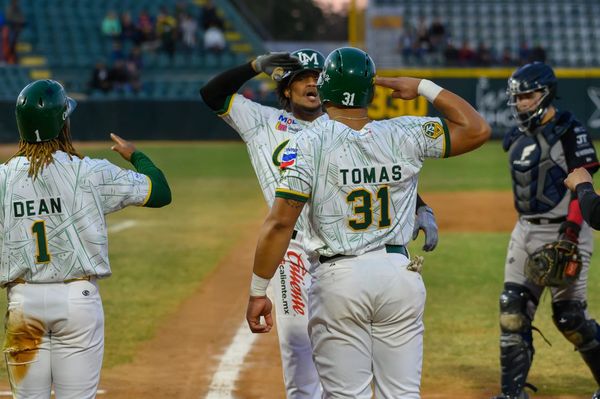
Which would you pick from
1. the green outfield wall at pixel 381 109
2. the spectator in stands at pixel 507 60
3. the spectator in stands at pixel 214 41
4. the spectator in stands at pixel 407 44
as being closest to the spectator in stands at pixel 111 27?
the spectator in stands at pixel 214 41

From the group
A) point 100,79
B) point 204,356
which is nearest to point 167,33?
point 100,79

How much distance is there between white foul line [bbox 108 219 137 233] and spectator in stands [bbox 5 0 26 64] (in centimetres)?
1771

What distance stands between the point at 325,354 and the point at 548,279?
8.32 feet

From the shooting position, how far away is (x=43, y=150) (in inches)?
195

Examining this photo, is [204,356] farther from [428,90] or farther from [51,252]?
[428,90]

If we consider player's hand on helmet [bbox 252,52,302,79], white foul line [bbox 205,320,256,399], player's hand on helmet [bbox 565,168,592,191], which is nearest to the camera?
player's hand on helmet [bbox 565,168,592,191]

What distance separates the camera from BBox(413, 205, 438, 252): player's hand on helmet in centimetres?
550

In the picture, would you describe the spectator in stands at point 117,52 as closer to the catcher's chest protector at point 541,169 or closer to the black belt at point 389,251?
the catcher's chest protector at point 541,169

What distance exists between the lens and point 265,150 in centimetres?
630

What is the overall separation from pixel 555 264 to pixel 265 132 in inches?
83.3

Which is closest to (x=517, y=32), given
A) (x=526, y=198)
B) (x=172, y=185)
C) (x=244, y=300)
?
(x=172, y=185)

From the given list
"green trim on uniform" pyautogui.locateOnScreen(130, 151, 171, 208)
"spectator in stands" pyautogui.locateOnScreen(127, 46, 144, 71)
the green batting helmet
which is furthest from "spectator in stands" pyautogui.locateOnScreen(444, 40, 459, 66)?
the green batting helmet

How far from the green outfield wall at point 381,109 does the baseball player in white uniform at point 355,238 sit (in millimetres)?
25665

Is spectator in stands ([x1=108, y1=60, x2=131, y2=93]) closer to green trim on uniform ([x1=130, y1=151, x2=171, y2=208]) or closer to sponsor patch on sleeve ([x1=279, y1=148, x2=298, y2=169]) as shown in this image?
green trim on uniform ([x1=130, y1=151, x2=171, y2=208])
